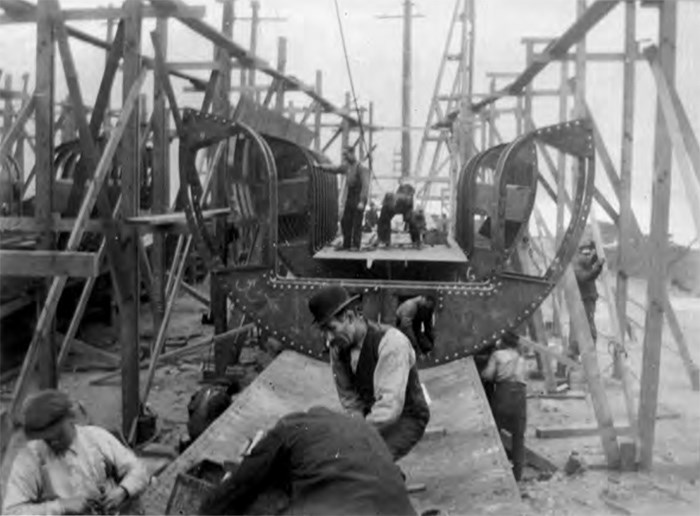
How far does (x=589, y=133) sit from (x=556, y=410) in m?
3.66

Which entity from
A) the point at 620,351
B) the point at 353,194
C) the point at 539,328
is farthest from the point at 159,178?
the point at 620,351

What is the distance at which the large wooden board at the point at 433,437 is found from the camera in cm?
482

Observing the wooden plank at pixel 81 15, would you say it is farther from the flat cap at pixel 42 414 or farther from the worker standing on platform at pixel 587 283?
the worker standing on platform at pixel 587 283

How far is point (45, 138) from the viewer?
698 centimetres

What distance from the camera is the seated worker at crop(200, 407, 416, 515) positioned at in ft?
11.6

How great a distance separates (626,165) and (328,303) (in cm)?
475

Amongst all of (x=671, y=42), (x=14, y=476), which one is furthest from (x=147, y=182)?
(x=14, y=476)

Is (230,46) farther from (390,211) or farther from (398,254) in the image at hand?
(390,211)

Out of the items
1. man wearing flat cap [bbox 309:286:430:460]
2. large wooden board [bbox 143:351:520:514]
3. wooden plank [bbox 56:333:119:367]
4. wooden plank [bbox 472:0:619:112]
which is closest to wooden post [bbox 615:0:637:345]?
wooden plank [bbox 472:0:619:112]

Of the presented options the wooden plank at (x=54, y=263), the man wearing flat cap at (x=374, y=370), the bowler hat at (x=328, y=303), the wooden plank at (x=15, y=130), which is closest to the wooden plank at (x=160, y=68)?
the wooden plank at (x=15, y=130)

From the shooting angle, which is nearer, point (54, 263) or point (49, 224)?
point (54, 263)

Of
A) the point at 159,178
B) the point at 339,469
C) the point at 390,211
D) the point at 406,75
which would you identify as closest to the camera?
the point at 339,469

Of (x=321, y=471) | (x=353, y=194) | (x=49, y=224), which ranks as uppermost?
(x=353, y=194)

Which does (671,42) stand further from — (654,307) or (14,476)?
(14,476)
